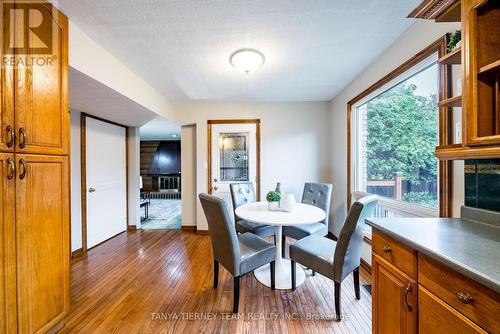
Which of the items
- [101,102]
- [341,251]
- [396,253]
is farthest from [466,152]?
[101,102]

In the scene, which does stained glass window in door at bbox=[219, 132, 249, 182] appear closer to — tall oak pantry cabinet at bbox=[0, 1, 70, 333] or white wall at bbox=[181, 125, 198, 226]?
white wall at bbox=[181, 125, 198, 226]

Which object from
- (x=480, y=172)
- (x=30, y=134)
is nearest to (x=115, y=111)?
(x=30, y=134)

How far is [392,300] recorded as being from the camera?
1.04 metres

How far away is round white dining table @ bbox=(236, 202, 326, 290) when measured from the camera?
183 centimetres

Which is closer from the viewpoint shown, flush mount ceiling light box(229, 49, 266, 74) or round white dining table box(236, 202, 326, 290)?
round white dining table box(236, 202, 326, 290)

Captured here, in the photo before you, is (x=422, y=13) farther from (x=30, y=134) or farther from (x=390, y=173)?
(x=30, y=134)

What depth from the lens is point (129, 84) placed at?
7.58ft

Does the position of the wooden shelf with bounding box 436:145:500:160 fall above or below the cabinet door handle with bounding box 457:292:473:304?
above

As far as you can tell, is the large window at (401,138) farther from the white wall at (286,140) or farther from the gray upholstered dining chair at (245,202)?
the gray upholstered dining chair at (245,202)

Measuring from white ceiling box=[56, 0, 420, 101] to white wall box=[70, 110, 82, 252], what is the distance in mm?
1227

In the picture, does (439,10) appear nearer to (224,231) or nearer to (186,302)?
(224,231)

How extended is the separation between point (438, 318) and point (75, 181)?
371cm

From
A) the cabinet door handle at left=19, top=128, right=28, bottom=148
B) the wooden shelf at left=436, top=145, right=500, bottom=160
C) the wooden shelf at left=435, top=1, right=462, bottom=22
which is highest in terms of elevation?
the wooden shelf at left=435, top=1, right=462, bottom=22

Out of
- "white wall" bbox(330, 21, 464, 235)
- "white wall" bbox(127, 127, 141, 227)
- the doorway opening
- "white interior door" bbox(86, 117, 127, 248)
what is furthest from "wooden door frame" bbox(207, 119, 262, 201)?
the doorway opening
